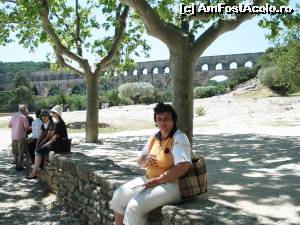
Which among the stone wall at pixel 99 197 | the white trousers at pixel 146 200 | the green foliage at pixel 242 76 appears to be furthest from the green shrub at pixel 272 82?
the white trousers at pixel 146 200

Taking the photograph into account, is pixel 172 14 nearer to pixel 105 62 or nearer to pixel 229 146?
pixel 105 62

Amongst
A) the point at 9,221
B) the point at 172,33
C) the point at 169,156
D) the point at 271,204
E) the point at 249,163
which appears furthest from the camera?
the point at 249,163

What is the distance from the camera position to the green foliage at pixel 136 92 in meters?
46.0

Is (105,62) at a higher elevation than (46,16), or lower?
lower

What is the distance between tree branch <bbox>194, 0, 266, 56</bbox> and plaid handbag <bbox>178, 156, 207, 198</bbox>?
4.51 meters

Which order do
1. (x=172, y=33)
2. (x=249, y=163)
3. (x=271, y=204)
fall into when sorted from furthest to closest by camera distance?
1. (x=249, y=163)
2. (x=172, y=33)
3. (x=271, y=204)

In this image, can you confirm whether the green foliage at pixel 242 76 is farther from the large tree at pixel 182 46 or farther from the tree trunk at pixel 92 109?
the large tree at pixel 182 46

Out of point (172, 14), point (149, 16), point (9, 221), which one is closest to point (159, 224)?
point (9, 221)

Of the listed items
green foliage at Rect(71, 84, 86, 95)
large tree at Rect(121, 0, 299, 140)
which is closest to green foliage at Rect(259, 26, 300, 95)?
large tree at Rect(121, 0, 299, 140)

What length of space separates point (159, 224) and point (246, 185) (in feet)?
8.76

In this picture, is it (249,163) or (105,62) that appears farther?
(105,62)

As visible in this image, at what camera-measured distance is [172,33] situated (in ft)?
28.3

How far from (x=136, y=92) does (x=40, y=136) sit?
3683 centimetres

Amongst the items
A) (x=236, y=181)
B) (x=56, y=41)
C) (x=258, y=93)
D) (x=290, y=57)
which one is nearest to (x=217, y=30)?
(x=236, y=181)
